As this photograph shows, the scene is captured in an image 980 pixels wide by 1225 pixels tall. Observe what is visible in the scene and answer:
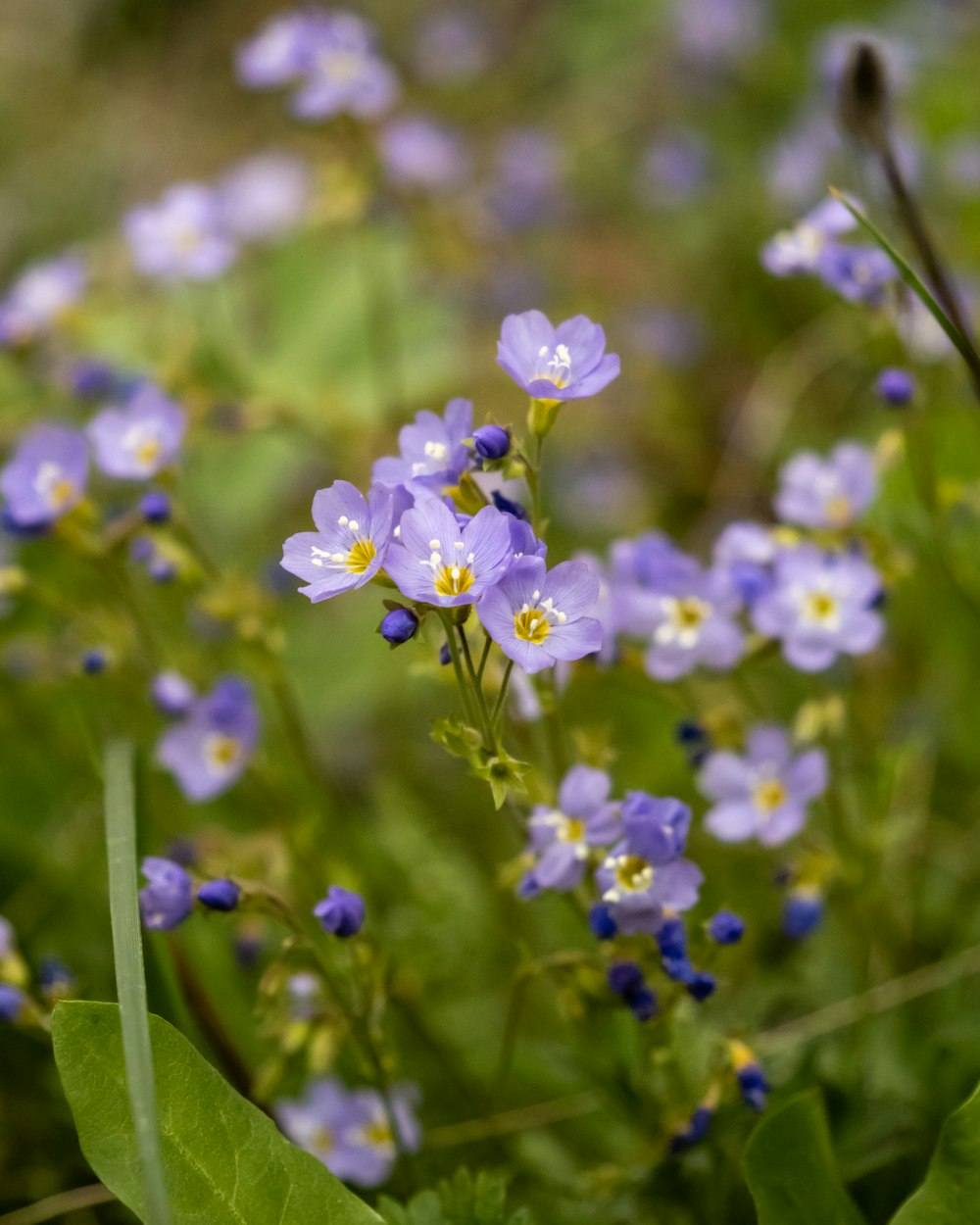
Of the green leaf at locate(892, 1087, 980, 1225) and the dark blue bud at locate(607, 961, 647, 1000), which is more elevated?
the dark blue bud at locate(607, 961, 647, 1000)

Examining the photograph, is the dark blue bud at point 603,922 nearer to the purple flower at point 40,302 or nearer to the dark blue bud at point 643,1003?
the dark blue bud at point 643,1003

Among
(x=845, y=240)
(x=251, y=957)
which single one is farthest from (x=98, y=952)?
(x=845, y=240)

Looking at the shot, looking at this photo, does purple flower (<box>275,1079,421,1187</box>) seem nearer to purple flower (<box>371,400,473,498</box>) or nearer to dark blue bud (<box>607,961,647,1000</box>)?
dark blue bud (<box>607,961,647,1000</box>)

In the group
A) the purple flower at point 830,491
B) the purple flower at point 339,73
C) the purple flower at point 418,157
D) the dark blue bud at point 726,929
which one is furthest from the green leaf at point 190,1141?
the purple flower at point 418,157

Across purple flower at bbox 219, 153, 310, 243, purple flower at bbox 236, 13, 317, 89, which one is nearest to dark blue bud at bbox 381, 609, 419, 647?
purple flower at bbox 236, 13, 317, 89

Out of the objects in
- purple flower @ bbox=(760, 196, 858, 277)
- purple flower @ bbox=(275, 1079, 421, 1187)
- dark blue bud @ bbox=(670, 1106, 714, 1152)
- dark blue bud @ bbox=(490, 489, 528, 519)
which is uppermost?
purple flower @ bbox=(760, 196, 858, 277)

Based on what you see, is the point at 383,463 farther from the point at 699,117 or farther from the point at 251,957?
the point at 699,117
